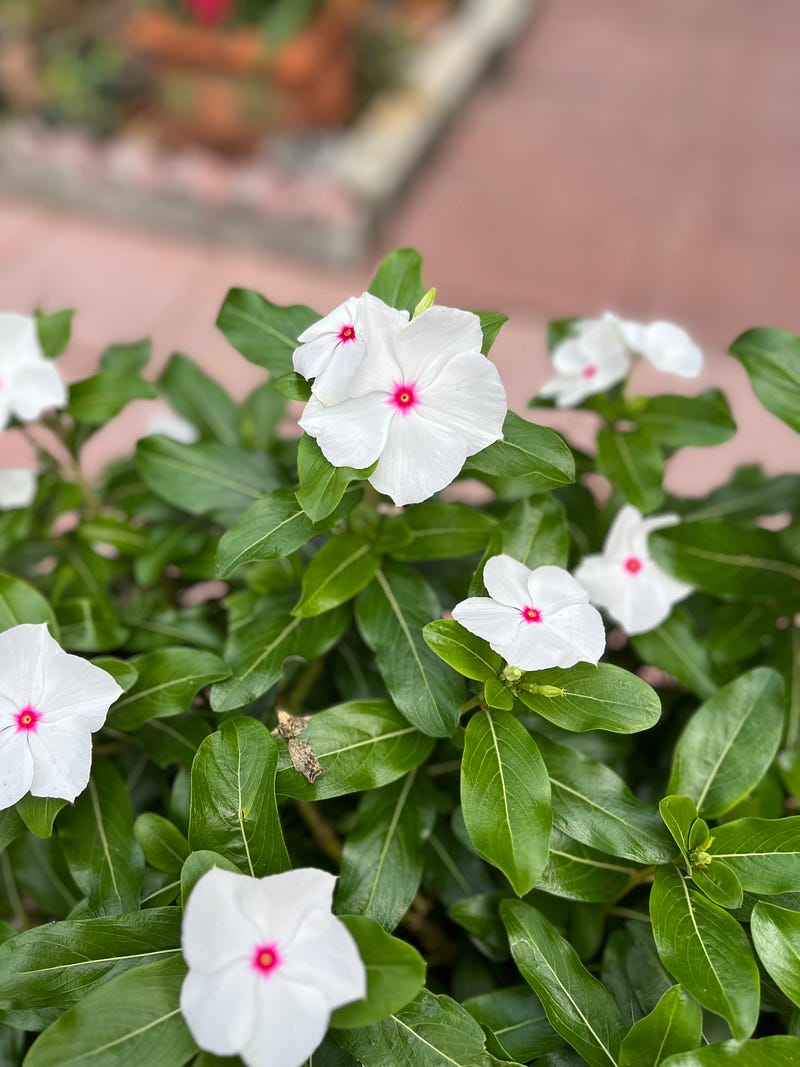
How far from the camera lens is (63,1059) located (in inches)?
22.7

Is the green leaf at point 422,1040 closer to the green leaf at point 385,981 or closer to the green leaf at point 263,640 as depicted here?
the green leaf at point 385,981

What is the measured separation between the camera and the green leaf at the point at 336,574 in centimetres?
77

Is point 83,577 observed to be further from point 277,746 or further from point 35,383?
point 277,746

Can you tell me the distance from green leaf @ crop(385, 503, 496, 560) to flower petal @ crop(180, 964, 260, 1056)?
0.38 metres

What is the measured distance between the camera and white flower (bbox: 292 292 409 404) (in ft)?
2.10

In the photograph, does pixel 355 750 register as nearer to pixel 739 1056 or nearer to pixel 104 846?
pixel 104 846

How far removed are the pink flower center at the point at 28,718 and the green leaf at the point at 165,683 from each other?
0.34ft

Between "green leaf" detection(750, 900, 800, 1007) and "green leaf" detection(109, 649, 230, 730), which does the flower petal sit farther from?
"green leaf" detection(750, 900, 800, 1007)

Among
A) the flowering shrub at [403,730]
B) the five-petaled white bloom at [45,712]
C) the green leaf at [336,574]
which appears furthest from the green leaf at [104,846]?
the green leaf at [336,574]

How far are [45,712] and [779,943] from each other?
0.55 meters

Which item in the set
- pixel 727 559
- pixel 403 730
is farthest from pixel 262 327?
pixel 727 559

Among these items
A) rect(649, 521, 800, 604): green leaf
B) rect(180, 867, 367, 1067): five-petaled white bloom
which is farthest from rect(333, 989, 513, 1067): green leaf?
rect(649, 521, 800, 604): green leaf

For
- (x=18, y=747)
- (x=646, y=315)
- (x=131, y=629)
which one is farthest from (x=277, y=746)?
(x=646, y=315)

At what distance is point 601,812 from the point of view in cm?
74
